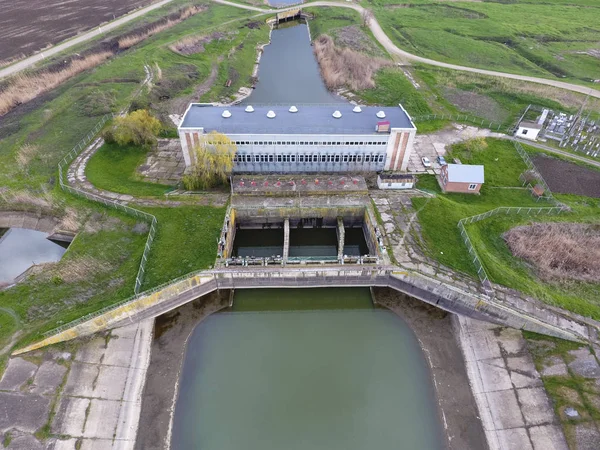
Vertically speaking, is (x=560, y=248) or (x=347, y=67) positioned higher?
(x=560, y=248)

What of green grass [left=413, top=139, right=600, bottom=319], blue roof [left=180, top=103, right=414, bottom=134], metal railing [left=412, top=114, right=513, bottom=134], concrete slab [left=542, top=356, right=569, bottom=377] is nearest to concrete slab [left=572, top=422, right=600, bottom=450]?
concrete slab [left=542, top=356, right=569, bottom=377]

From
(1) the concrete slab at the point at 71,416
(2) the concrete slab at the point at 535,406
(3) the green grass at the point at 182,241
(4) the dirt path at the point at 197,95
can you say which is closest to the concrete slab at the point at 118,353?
(1) the concrete slab at the point at 71,416

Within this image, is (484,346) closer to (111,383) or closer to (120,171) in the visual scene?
(111,383)

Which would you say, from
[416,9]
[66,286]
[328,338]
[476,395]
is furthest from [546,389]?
[416,9]

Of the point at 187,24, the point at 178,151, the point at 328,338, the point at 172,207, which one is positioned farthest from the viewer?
the point at 187,24

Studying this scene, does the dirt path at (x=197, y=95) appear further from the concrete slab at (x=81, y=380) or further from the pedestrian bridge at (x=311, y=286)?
the concrete slab at (x=81, y=380)

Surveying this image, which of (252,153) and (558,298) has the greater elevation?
(252,153)

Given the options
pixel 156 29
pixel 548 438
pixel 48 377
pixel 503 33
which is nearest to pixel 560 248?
pixel 548 438

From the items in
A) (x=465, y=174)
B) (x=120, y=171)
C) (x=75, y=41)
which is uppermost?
(x=465, y=174)

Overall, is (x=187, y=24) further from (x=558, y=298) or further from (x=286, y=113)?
(x=558, y=298)
